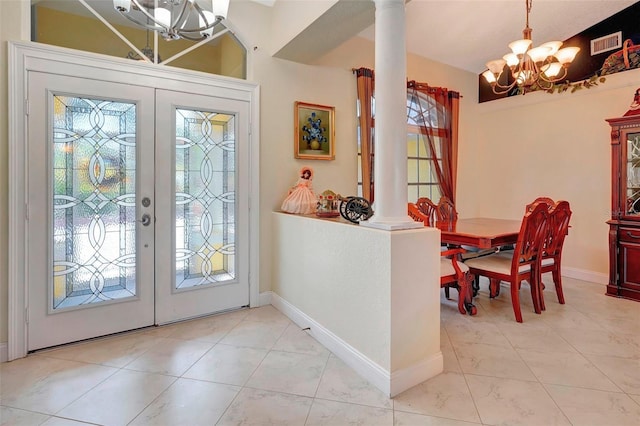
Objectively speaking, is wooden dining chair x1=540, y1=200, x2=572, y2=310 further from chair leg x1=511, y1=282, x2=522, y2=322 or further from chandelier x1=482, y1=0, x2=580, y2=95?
chandelier x1=482, y1=0, x2=580, y2=95

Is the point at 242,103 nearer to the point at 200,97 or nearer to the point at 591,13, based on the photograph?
the point at 200,97

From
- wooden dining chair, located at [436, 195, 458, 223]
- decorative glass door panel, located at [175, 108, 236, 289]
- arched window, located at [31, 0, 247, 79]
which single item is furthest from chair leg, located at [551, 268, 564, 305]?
arched window, located at [31, 0, 247, 79]

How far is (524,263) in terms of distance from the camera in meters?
2.97

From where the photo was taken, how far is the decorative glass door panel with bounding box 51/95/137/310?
Answer: 7.99 ft

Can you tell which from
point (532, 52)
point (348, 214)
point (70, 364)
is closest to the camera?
point (70, 364)

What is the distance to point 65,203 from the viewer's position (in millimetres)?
2447

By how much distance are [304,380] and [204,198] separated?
71.9 inches

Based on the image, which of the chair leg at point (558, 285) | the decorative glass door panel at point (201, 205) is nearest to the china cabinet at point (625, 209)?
the chair leg at point (558, 285)

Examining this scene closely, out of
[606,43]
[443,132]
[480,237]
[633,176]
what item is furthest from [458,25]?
[480,237]

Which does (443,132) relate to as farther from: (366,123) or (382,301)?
(382,301)

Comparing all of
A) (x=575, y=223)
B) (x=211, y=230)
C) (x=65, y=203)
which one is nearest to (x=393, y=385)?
(x=211, y=230)

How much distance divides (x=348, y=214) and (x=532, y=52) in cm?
231

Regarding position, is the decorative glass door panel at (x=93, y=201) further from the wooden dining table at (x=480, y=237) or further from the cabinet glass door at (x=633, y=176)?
the cabinet glass door at (x=633, y=176)

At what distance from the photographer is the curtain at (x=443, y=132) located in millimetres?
4602
